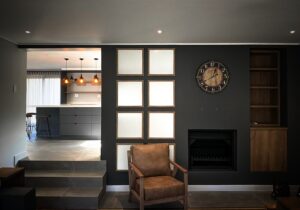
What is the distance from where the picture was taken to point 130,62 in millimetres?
4922

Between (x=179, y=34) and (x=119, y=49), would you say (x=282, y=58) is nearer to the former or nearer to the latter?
(x=179, y=34)

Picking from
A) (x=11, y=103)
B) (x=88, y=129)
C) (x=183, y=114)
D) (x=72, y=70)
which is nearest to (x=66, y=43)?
(x=11, y=103)

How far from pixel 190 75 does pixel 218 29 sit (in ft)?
3.78

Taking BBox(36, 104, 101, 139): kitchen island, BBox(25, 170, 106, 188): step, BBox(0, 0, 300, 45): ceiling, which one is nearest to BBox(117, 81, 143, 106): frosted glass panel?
BBox(0, 0, 300, 45): ceiling

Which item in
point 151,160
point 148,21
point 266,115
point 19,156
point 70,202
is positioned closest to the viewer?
point 148,21

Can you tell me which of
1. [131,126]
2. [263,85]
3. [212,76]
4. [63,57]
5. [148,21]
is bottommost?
[131,126]

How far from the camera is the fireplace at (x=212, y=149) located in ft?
16.6

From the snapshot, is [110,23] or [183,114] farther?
[183,114]

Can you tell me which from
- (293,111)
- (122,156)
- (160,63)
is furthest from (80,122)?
(293,111)

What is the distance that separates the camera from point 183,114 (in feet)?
16.1

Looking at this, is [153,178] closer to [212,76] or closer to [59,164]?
[59,164]

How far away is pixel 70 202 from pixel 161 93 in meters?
2.37

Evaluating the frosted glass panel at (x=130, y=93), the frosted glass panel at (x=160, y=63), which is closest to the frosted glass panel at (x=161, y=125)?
the frosted glass panel at (x=130, y=93)

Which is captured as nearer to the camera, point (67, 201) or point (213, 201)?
point (67, 201)
